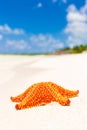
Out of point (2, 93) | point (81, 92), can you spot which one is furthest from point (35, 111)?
point (2, 93)

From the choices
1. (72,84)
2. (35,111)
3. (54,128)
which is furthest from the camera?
(72,84)

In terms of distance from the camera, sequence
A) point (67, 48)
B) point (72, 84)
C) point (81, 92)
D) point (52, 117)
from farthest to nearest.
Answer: point (67, 48) < point (72, 84) < point (81, 92) < point (52, 117)

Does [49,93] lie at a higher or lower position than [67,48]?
lower

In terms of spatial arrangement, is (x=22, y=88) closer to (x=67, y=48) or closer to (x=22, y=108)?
Result: (x=22, y=108)

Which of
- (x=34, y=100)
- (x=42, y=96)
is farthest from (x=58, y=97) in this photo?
(x=34, y=100)

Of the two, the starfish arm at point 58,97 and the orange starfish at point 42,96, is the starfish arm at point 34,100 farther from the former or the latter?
the starfish arm at point 58,97

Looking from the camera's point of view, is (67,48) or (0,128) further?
(67,48)

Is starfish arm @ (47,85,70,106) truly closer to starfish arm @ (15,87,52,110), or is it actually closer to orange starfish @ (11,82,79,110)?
orange starfish @ (11,82,79,110)

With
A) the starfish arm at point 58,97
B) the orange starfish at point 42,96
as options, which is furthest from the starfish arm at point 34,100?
the starfish arm at point 58,97

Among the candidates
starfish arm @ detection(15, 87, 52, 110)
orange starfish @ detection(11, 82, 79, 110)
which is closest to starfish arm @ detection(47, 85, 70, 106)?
orange starfish @ detection(11, 82, 79, 110)

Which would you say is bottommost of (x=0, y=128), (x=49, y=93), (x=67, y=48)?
(x=0, y=128)

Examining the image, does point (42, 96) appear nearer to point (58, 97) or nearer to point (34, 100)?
point (34, 100)
